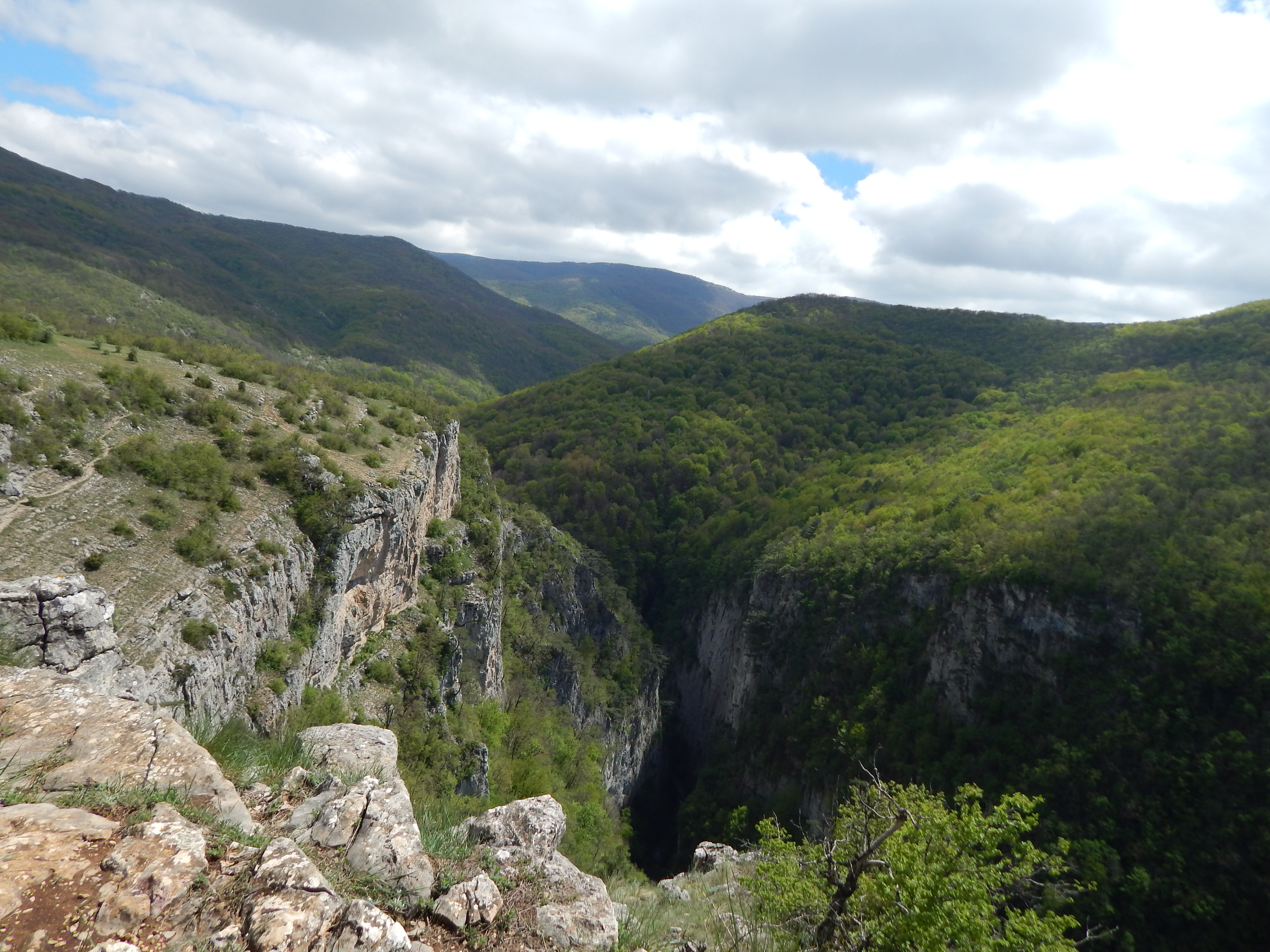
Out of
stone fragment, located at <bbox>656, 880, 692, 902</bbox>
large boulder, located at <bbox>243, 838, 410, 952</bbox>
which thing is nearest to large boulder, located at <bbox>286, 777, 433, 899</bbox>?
large boulder, located at <bbox>243, 838, 410, 952</bbox>

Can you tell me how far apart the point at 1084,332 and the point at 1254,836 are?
90017 millimetres

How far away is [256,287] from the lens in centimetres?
14812

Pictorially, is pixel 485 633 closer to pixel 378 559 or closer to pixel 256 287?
pixel 378 559

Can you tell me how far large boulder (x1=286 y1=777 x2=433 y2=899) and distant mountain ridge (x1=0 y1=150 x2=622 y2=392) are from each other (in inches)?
2998

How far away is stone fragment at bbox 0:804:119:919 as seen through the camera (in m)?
4.38

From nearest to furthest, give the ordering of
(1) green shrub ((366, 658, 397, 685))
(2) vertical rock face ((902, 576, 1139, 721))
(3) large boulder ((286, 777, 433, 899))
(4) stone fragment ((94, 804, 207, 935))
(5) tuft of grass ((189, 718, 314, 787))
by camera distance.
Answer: (4) stone fragment ((94, 804, 207, 935))
(3) large boulder ((286, 777, 433, 899))
(5) tuft of grass ((189, 718, 314, 787))
(1) green shrub ((366, 658, 397, 685))
(2) vertical rock face ((902, 576, 1139, 721))

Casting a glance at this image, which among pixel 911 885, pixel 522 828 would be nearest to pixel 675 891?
pixel 911 885

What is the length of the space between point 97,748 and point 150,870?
102 inches

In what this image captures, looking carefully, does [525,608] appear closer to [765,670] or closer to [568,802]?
[568,802]

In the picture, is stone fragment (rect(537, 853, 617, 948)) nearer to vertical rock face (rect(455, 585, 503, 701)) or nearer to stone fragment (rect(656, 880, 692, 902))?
stone fragment (rect(656, 880, 692, 902))

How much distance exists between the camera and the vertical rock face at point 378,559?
22703 millimetres

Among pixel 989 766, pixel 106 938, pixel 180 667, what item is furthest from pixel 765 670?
pixel 106 938

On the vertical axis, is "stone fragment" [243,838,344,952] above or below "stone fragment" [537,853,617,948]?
above

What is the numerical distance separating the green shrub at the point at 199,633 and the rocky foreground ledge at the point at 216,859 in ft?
26.2
